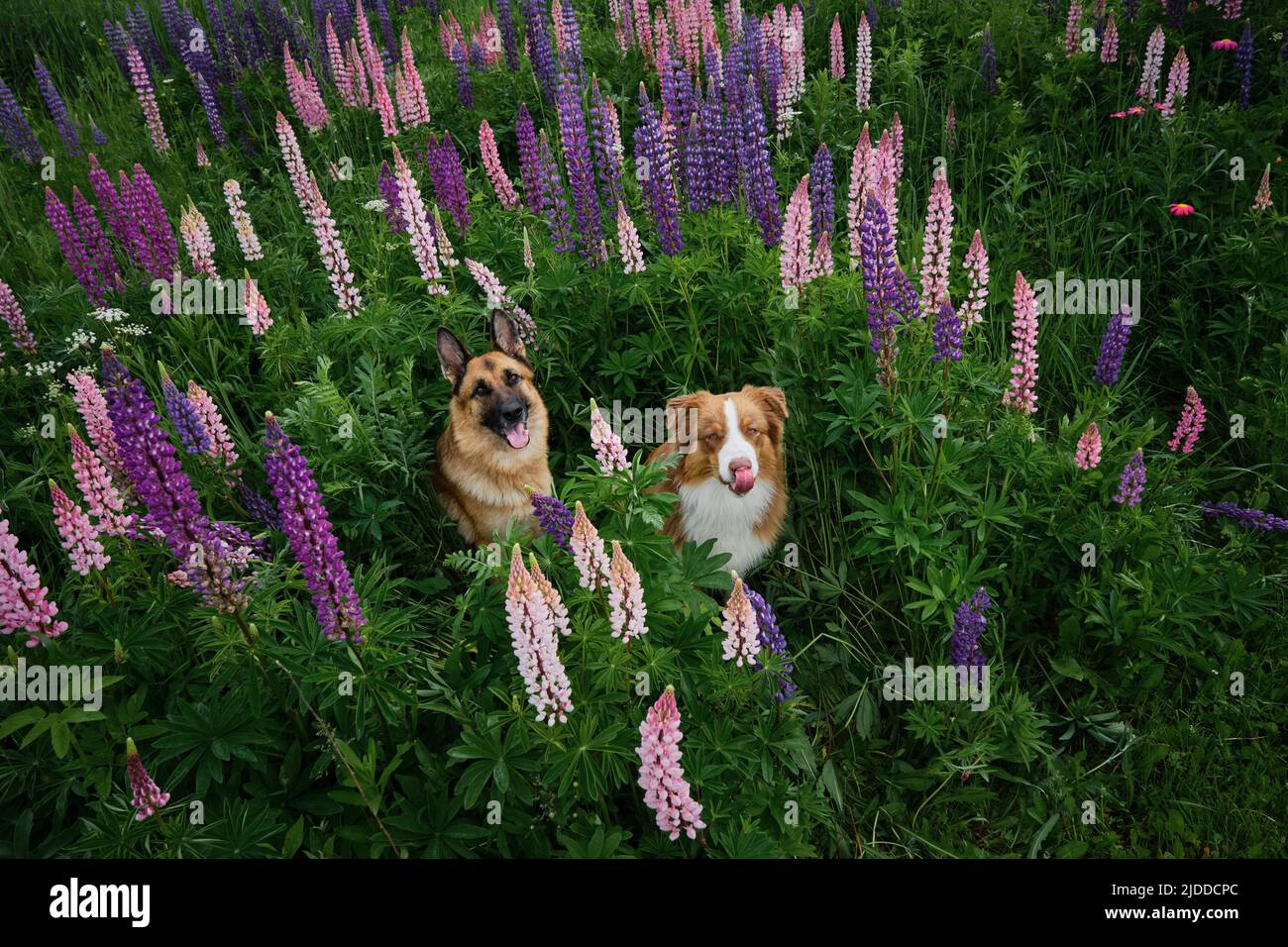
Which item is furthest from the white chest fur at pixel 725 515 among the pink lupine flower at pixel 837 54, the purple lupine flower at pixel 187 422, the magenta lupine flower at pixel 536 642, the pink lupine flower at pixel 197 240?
the pink lupine flower at pixel 837 54

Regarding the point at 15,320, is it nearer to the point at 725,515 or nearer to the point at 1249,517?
the point at 725,515

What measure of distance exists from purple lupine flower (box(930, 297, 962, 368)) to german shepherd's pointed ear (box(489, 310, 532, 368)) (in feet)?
7.17

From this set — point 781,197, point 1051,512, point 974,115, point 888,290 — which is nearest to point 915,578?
point 1051,512

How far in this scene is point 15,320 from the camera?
5.66 meters

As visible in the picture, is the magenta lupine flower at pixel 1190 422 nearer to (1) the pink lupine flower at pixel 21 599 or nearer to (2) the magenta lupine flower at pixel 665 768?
(2) the magenta lupine flower at pixel 665 768

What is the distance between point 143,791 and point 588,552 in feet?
5.36

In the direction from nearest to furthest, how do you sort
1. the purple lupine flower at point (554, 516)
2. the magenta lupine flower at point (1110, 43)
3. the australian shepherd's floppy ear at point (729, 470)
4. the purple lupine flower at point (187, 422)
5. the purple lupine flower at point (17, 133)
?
the purple lupine flower at point (554, 516), the purple lupine flower at point (187, 422), the australian shepherd's floppy ear at point (729, 470), the magenta lupine flower at point (1110, 43), the purple lupine flower at point (17, 133)

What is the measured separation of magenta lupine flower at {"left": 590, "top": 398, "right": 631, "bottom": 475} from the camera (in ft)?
11.6

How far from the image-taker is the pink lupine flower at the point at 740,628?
3232 millimetres

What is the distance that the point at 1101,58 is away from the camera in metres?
7.49

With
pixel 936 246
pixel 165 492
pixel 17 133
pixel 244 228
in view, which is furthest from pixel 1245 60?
pixel 17 133

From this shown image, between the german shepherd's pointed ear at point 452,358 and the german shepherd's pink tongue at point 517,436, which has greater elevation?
the german shepherd's pointed ear at point 452,358

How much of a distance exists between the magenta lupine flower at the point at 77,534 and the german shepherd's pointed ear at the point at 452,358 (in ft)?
6.08
